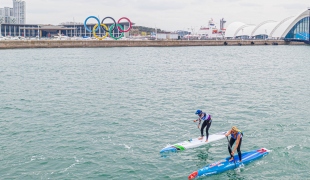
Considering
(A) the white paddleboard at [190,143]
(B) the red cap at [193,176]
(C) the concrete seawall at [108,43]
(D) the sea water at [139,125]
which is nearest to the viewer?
(B) the red cap at [193,176]

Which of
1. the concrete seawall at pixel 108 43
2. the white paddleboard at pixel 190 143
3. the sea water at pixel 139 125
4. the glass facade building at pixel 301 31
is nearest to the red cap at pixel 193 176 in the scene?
the sea water at pixel 139 125

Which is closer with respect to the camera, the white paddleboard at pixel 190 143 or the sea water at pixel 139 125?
the sea water at pixel 139 125

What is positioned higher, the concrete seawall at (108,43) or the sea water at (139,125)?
the concrete seawall at (108,43)

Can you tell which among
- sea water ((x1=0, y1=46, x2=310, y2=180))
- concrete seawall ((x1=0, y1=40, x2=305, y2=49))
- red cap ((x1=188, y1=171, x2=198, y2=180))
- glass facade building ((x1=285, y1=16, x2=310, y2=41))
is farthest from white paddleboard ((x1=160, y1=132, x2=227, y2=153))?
glass facade building ((x1=285, y1=16, x2=310, y2=41))

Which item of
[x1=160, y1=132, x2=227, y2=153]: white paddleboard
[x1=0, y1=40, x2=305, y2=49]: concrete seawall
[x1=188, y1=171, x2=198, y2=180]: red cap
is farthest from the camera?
[x1=0, y1=40, x2=305, y2=49]: concrete seawall

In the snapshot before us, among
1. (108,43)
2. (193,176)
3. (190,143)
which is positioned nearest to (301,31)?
(108,43)

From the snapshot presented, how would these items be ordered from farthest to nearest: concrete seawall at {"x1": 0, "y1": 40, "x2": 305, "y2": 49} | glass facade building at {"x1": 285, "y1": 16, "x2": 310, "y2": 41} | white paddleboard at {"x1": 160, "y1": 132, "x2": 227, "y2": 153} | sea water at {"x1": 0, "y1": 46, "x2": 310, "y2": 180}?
glass facade building at {"x1": 285, "y1": 16, "x2": 310, "y2": 41} < concrete seawall at {"x1": 0, "y1": 40, "x2": 305, "y2": 49} < white paddleboard at {"x1": 160, "y1": 132, "x2": 227, "y2": 153} < sea water at {"x1": 0, "y1": 46, "x2": 310, "y2": 180}

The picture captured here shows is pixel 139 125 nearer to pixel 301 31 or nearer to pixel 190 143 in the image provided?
pixel 190 143

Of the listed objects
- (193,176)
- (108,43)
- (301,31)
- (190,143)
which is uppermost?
(301,31)

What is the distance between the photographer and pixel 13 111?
122 ft

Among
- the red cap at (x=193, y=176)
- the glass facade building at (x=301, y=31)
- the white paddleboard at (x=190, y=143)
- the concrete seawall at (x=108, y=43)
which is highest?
the glass facade building at (x=301, y=31)

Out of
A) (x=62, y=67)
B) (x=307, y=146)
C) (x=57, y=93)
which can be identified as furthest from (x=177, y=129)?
(x=62, y=67)

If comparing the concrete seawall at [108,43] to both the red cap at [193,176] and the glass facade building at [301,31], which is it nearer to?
the glass facade building at [301,31]

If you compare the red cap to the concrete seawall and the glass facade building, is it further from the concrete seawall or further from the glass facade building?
the glass facade building
